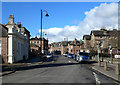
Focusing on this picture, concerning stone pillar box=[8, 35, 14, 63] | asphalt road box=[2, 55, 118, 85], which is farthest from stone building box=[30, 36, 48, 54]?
asphalt road box=[2, 55, 118, 85]

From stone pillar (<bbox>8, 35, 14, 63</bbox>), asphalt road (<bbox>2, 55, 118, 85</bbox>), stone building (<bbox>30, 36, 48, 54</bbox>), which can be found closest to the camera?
asphalt road (<bbox>2, 55, 118, 85</bbox>)

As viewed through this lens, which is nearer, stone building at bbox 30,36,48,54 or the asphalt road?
the asphalt road

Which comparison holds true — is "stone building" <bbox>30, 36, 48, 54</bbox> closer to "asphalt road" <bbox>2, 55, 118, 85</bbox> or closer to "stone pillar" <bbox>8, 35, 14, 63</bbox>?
"stone pillar" <bbox>8, 35, 14, 63</bbox>

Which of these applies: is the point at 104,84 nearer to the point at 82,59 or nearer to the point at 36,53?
the point at 82,59

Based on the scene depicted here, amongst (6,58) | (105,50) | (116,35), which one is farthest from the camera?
(105,50)

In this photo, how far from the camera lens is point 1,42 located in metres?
30.2

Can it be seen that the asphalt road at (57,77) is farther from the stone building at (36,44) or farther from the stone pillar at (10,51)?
the stone building at (36,44)

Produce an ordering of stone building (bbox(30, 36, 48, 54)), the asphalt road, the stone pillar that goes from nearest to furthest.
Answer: the asphalt road < the stone pillar < stone building (bbox(30, 36, 48, 54))

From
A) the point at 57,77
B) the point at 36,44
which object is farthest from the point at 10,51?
the point at 36,44

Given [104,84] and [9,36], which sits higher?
[9,36]

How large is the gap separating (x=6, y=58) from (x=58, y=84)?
875 inches

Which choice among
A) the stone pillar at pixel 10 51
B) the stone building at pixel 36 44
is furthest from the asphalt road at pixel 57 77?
the stone building at pixel 36 44

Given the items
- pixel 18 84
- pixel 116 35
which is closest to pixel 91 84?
pixel 18 84

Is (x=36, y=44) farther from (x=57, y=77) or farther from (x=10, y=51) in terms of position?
(x=57, y=77)
